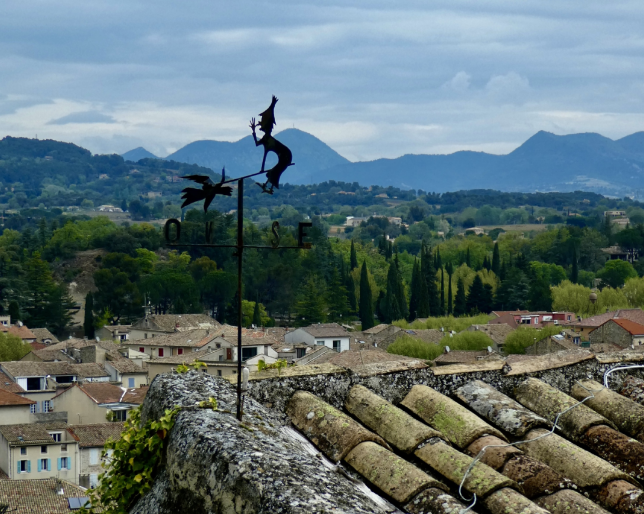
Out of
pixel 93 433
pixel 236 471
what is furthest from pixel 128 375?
pixel 236 471

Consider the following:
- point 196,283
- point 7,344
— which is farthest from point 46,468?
point 196,283

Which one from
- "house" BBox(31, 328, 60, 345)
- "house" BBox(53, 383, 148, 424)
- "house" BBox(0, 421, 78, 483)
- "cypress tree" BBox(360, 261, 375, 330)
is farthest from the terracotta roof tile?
"cypress tree" BBox(360, 261, 375, 330)

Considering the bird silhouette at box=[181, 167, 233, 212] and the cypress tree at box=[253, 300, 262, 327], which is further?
the cypress tree at box=[253, 300, 262, 327]

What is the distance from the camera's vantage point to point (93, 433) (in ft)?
107

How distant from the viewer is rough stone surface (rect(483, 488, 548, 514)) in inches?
158

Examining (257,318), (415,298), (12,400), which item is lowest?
(257,318)

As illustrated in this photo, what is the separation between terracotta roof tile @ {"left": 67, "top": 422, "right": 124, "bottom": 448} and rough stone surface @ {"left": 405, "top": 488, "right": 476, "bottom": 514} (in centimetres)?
2799

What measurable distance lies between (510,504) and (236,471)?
1219 millimetres

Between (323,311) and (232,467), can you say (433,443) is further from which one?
(323,311)

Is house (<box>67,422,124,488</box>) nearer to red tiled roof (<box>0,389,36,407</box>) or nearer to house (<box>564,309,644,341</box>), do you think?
red tiled roof (<box>0,389,36,407</box>)

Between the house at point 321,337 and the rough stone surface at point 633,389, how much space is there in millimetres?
53156

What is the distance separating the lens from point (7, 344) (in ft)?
181

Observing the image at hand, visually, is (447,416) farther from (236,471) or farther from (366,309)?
(366,309)

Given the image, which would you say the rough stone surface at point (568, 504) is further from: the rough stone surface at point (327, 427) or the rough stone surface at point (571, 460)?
the rough stone surface at point (327, 427)
